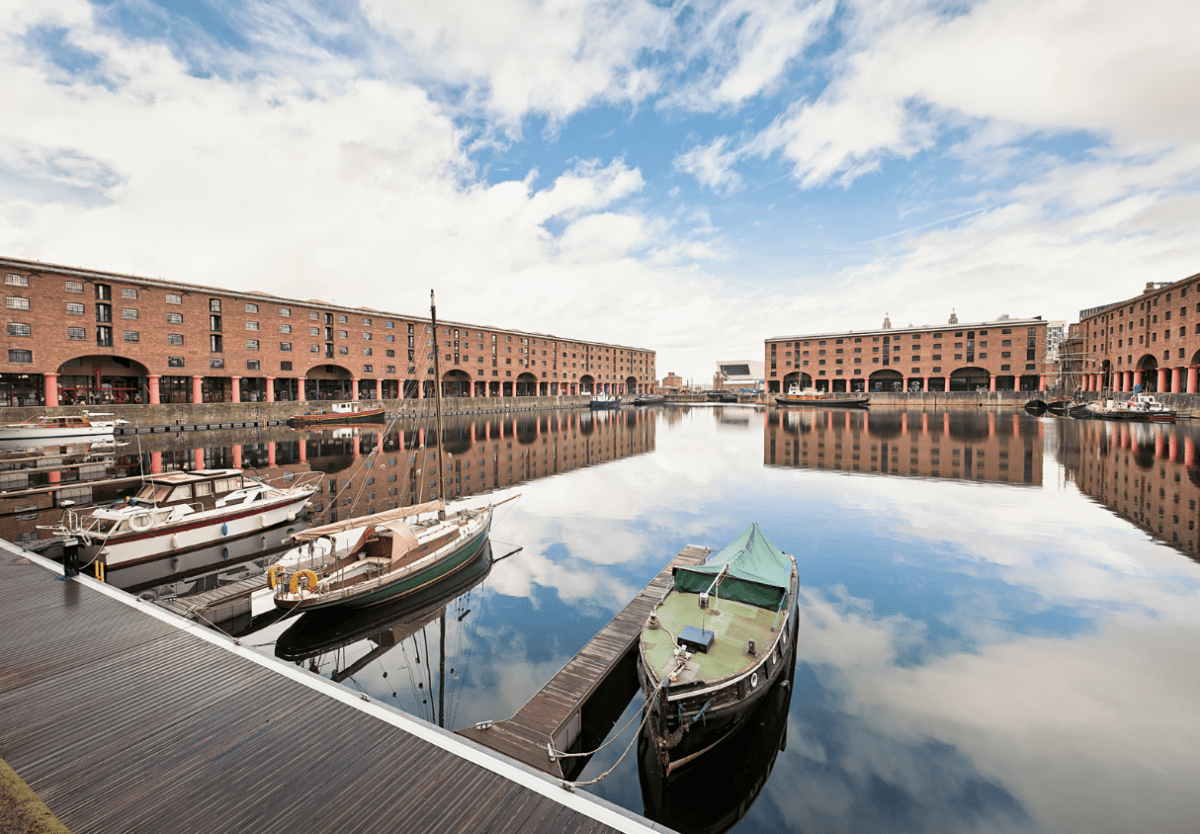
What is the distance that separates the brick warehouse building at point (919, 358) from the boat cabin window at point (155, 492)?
13057 centimetres

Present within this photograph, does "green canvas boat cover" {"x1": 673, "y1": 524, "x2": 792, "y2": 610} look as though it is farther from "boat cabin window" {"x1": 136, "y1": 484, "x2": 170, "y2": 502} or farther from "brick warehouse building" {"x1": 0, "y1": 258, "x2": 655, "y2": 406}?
"brick warehouse building" {"x1": 0, "y1": 258, "x2": 655, "y2": 406}

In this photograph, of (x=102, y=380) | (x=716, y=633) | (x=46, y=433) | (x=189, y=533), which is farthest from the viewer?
(x=102, y=380)

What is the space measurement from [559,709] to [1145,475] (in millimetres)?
41786

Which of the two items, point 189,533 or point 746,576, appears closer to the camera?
point 746,576

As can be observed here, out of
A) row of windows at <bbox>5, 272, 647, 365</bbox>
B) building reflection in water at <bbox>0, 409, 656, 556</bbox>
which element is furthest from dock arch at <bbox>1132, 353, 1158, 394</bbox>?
row of windows at <bbox>5, 272, 647, 365</bbox>

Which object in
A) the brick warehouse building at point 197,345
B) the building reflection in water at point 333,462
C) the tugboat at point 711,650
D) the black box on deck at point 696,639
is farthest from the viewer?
the brick warehouse building at point 197,345

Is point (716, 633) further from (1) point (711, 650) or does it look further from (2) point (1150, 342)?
(2) point (1150, 342)

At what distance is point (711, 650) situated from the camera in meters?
9.02

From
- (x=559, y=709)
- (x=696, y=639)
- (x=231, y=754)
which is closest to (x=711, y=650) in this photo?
(x=696, y=639)

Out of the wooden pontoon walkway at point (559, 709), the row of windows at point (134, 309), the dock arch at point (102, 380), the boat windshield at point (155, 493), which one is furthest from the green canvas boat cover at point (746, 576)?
the dock arch at point (102, 380)

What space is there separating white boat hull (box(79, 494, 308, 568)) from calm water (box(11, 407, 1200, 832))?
9.73 ft

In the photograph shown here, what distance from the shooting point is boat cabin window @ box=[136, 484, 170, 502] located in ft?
61.1

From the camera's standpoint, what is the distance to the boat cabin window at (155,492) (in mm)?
18609

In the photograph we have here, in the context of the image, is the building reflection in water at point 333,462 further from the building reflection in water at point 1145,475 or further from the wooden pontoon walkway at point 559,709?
the building reflection in water at point 1145,475
